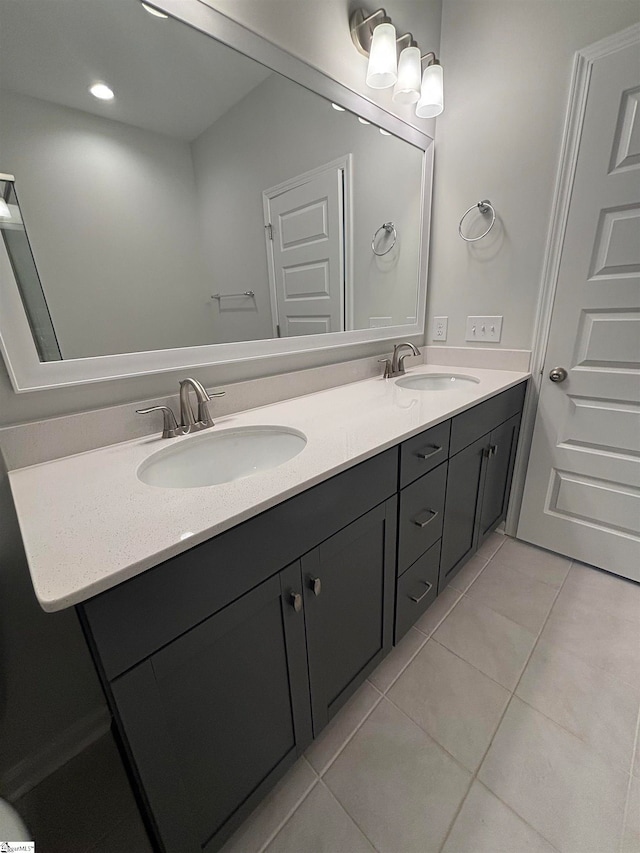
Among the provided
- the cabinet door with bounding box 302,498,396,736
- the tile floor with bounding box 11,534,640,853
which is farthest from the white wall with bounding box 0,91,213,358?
the tile floor with bounding box 11,534,640,853

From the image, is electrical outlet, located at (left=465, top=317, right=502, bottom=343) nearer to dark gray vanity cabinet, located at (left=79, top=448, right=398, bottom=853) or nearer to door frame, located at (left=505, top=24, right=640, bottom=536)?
door frame, located at (left=505, top=24, right=640, bottom=536)

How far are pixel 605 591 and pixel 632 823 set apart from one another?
85 cm

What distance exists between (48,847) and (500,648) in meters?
1.40

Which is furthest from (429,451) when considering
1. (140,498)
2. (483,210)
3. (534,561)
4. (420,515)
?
(483,210)

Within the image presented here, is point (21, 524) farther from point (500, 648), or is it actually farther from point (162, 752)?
point (500, 648)

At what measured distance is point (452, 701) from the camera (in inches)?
43.4

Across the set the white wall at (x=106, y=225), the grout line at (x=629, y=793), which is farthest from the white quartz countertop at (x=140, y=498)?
the grout line at (x=629, y=793)

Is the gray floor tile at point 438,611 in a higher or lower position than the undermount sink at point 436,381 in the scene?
lower

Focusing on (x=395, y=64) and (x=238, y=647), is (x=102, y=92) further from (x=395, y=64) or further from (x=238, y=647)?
(x=238, y=647)

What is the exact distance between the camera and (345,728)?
104cm

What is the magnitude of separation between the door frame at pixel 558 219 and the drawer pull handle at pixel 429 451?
821 mm

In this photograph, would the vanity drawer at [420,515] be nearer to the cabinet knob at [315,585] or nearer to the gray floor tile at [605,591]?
the cabinet knob at [315,585]

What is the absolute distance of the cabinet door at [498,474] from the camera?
1482 millimetres

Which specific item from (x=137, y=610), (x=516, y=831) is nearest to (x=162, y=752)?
(x=137, y=610)
